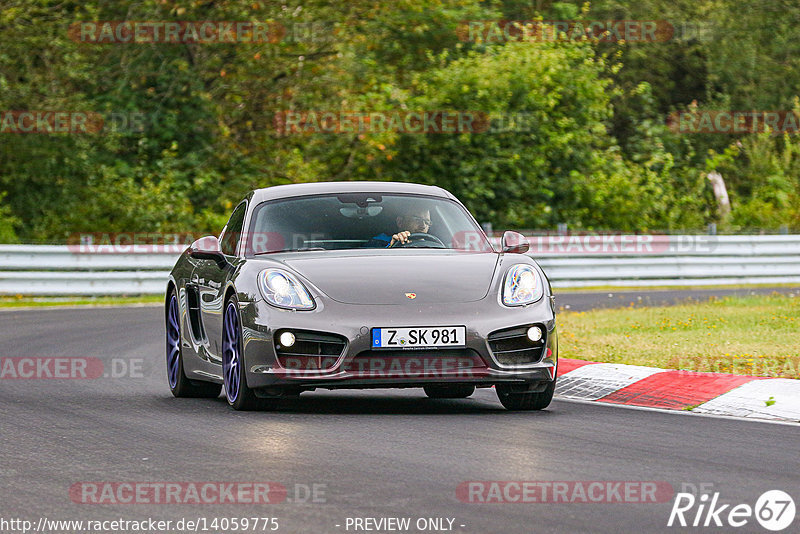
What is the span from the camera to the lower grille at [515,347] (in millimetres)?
8625

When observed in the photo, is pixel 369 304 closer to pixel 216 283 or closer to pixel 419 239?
pixel 419 239

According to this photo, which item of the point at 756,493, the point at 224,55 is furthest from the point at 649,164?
the point at 756,493

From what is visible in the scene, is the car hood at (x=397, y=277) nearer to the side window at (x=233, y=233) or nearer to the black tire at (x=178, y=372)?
the side window at (x=233, y=233)

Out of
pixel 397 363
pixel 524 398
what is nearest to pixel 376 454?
pixel 397 363

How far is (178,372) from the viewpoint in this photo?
34.2ft

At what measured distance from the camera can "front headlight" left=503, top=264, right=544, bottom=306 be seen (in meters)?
8.79

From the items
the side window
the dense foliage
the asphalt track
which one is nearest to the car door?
the side window

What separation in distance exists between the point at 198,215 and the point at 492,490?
75.4 feet

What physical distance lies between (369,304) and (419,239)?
1235 millimetres

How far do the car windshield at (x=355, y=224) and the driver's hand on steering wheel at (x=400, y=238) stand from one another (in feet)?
0.05

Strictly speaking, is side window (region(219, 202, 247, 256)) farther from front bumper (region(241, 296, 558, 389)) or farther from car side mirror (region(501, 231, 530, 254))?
car side mirror (region(501, 231, 530, 254))

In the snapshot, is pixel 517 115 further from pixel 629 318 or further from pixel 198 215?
pixel 629 318

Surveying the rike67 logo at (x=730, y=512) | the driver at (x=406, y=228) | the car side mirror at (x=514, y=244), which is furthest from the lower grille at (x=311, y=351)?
the rike67 logo at (x=730, y=512)

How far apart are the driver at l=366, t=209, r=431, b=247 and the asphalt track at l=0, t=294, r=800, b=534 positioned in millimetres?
1035
